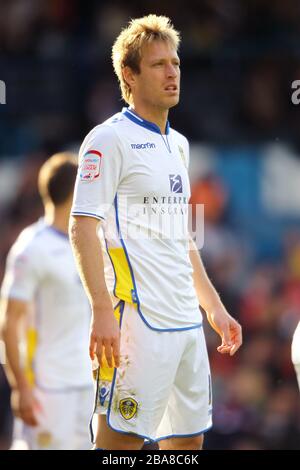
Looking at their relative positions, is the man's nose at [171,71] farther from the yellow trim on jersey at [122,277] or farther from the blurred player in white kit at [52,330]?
the blurred player in white kit at [52,330]

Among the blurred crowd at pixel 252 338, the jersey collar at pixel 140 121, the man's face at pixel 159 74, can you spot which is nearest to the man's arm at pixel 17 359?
the jersey collar at pixel 140 121

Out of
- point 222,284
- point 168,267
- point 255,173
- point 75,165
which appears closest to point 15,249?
point 75,165

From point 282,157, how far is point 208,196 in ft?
3.04

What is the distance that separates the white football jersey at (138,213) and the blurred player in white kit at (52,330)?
6.16 ft

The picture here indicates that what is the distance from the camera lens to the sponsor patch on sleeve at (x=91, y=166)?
14.1ft

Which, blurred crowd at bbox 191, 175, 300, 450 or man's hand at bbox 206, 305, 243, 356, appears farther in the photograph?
blurred crowd at bbox 191, 175, 300, 450

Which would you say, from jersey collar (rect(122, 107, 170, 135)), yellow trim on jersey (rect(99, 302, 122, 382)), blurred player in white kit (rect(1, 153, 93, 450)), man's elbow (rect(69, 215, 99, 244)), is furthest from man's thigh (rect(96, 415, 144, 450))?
blurred player in white kit (rect(1, 153, 93, 450))

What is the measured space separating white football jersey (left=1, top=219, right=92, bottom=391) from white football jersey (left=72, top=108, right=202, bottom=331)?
6.24 feet

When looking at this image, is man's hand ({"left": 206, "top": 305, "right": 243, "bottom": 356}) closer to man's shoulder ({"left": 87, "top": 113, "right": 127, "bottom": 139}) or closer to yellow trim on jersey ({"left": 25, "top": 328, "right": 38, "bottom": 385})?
man's shoulder ({"left": 87, "top": 113, "right": 127, "bottom": 139})

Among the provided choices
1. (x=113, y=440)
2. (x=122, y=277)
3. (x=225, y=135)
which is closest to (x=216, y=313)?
(x=122, y=277)

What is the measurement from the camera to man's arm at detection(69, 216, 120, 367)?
13.4ft

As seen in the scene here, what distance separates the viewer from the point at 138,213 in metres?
4.38

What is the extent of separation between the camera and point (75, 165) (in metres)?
Answer: 6.63
